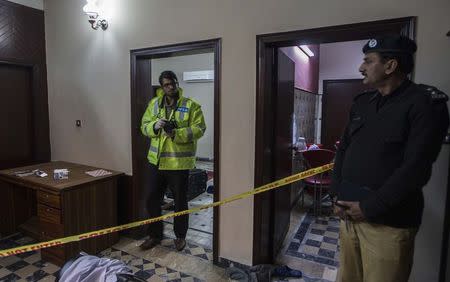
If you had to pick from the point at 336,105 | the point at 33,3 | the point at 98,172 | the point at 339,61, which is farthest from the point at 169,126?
the point at 339,61

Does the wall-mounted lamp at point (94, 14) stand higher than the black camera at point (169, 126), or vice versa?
the wall-mounted lamp at point (94, 14)

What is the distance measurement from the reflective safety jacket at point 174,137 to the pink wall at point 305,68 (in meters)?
1.24

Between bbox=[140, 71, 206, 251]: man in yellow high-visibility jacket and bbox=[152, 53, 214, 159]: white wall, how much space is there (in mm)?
3541

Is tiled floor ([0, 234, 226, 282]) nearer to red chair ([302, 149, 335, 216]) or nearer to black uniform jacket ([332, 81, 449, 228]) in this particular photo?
black uniform jacket ([332, 81, 449, 228])

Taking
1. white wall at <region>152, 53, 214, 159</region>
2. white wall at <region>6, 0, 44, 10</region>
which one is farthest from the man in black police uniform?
white wall at <region>152, 53, 214, 159</region>

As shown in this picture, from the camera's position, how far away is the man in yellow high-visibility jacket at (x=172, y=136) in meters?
2.46

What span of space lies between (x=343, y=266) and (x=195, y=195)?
9.37 feet

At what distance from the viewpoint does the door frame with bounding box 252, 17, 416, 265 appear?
1.76m

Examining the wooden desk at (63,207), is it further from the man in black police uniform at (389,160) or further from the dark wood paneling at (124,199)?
the man in black police uniform at (389,160)

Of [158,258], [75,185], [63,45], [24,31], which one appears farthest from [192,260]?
[24,31]

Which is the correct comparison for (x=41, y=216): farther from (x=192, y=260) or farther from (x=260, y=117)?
(x=260, y=117)

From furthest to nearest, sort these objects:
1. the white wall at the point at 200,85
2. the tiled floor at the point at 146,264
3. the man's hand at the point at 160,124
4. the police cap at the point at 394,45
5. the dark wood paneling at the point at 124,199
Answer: the white wall at the point at 200,85, the dark wood paneling at the point at 124,199, the man's hand at the point at 160,124, the tiled floor at the point at 146,264, the police cap at the point at 394,45

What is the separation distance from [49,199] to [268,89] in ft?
6.58

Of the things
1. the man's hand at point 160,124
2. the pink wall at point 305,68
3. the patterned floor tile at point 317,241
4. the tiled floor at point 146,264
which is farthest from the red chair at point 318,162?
the man's hand at point 160,124
